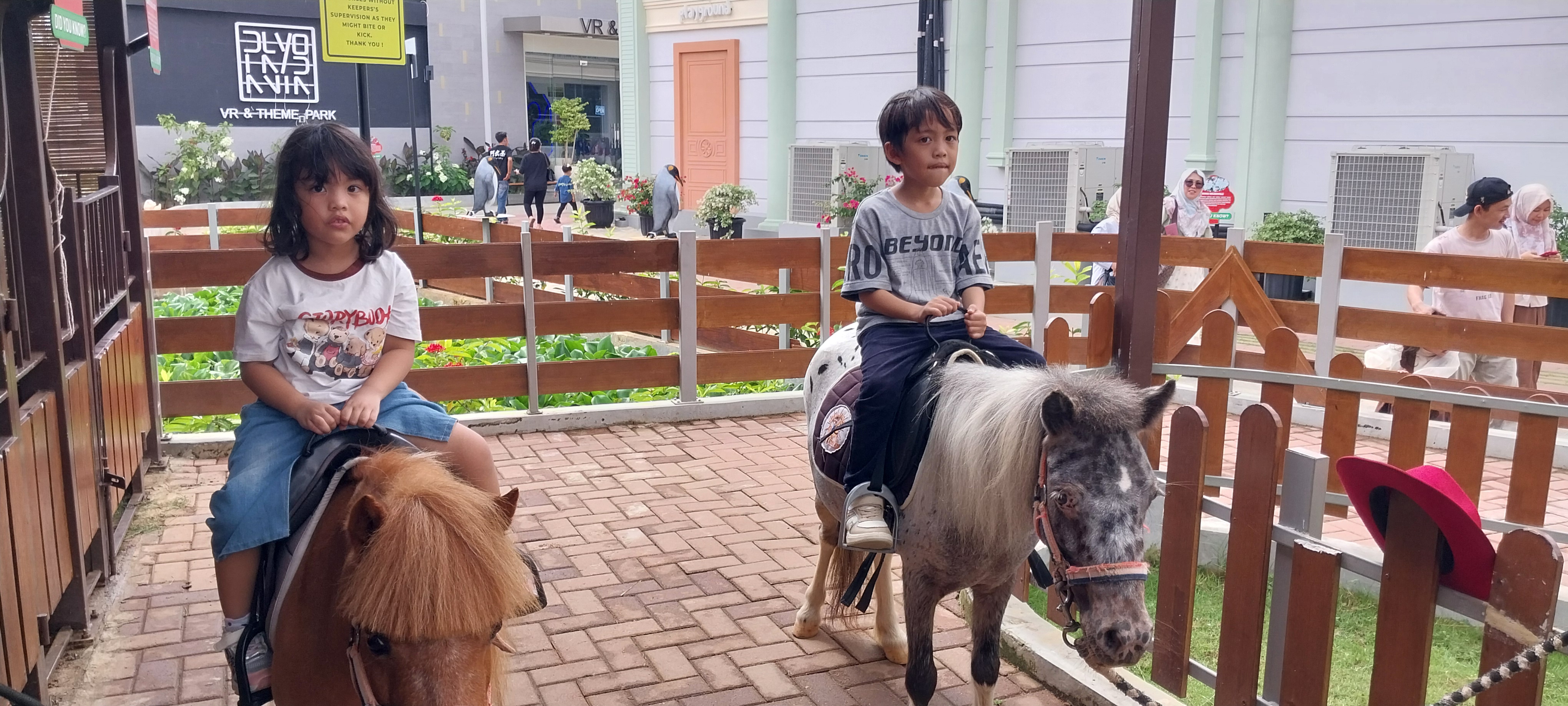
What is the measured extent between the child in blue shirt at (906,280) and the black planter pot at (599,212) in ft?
63.8

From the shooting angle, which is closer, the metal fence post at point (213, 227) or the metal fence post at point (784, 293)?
the metal fence post at point (784, 293)

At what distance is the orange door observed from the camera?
2053 centimetres

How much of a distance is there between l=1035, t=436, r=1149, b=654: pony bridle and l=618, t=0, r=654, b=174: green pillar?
20.9 meters

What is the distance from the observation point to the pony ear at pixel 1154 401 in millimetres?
2729

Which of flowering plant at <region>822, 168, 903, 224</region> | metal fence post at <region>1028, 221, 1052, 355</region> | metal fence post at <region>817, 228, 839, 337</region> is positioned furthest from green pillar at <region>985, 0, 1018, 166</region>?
metal fence post at <region>817, 228, 839, 337</region>

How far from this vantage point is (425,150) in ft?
93.4

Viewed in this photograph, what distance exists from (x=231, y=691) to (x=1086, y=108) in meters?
12.9

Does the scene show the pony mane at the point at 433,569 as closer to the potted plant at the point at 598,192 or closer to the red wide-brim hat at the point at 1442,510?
the red wide-brim hat at the point at 1442,510

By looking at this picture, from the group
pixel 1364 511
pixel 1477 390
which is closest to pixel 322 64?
pixel 1477 390

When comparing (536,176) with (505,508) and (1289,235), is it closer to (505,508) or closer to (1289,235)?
(1289,235)

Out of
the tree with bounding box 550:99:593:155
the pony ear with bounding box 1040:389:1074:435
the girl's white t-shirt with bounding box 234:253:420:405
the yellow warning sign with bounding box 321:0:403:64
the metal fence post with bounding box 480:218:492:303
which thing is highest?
the tree with bounding box 550:99:593:155

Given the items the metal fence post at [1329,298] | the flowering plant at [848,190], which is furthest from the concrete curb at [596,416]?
the flowering plant at [848,190]

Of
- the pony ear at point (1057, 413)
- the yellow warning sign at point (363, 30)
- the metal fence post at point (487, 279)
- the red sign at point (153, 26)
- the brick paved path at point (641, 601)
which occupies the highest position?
the yellow warning sign at point (363, 30)

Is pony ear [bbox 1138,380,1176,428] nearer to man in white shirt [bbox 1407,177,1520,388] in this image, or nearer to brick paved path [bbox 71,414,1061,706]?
brick paved path [bbox 71,414,1061,706]
